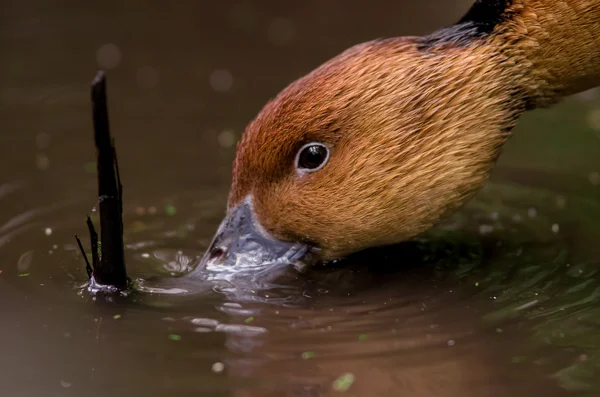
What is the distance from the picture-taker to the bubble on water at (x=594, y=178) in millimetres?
5384

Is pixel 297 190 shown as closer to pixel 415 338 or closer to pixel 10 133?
pixel 415 338

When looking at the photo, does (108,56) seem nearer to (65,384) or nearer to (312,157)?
(312,157)

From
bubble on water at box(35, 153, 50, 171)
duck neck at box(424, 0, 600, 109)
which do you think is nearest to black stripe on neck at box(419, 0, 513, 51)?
duck neck at box(424, 0, 600, 109)

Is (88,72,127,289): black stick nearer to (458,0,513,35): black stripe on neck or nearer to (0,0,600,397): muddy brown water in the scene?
(0,0,600,397): muddy brown water

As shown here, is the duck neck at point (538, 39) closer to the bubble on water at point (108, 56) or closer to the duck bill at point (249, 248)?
the duck bill at point (249, 248)

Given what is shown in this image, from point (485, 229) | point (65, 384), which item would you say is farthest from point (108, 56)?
point (65, 384)

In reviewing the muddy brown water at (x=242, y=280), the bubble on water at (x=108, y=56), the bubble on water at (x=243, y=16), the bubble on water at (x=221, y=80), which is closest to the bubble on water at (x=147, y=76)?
the muddy brown water at (x=242, y=280)

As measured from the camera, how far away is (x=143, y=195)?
5.20m

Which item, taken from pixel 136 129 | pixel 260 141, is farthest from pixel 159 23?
pixel 260 141

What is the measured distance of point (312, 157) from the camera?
4016 mm

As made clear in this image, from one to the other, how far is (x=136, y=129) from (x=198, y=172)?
0.95 meters

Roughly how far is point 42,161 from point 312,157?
2.44 metres

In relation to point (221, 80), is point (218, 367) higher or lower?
lower

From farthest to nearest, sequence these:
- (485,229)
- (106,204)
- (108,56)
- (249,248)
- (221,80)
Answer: (108,56) < (221,80) < (485,229) < (249,248) < (106,204)
